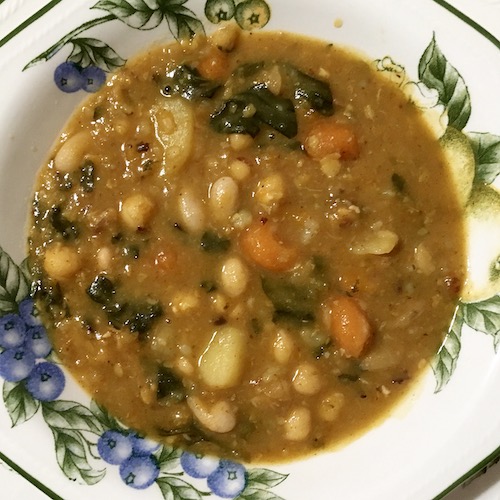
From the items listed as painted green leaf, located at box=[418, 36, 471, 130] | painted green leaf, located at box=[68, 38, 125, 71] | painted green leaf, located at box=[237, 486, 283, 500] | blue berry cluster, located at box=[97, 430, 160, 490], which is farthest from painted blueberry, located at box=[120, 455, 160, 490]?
painted green leaf, located at box=[418, 36, 471, 130]

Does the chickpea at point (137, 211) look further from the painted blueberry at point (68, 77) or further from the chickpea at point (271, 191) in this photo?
the painted blueberry at point (68, 77)

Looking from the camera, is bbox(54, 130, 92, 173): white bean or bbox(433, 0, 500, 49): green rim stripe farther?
bbox(54, 130, 92, 173): white bean

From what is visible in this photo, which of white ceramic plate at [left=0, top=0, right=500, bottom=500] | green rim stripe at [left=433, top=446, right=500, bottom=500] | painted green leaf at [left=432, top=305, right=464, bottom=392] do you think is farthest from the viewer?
painted green leaf at [left=432, top=305, right=464, bottom=392]

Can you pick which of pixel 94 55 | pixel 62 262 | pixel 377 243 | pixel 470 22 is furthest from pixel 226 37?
pixel 62 262

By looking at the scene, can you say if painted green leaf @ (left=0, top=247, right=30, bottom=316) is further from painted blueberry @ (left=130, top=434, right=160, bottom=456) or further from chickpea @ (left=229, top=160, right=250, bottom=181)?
chickpea @ (left=229, top=160, right=250, bottom=181)

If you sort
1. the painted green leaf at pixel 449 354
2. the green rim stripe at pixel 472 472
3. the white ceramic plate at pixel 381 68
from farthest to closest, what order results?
the painted green leaf at pixel 449 354, the white ceramic plate at pixel 381 68, the green rim stripe at pixel 472 472

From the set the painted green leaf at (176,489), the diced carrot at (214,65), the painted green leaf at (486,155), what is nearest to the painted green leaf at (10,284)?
the painted green leaf at (176,489)
